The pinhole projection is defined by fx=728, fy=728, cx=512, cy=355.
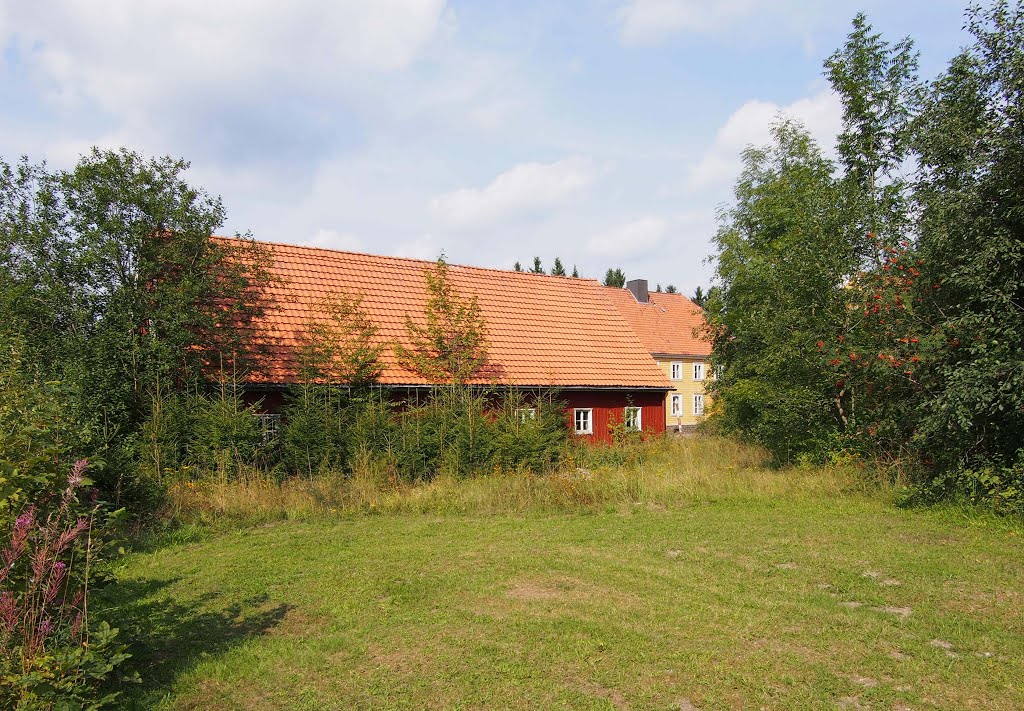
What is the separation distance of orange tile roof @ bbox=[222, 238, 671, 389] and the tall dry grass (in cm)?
419

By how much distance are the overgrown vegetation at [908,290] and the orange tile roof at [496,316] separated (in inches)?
176

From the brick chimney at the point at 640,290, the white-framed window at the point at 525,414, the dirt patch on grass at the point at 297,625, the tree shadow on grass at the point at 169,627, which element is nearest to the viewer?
the tree shadow on grass at the point at 169,627

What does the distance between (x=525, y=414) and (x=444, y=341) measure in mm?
3736

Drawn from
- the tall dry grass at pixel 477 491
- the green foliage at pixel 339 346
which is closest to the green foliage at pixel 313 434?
the tall dry grass at pixel 477 491

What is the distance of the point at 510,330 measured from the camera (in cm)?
2173

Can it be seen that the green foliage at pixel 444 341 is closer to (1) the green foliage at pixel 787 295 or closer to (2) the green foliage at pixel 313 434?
(2) the green foliage at pixel 313 434

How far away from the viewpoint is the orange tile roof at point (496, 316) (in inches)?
715

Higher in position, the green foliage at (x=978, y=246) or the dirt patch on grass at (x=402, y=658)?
the green foliage at (x=978, y=246)

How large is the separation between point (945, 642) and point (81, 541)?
21.4ft

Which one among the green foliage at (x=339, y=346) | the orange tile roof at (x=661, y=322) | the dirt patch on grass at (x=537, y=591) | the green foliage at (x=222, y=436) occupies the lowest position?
the dirt patch on grass at (x=537, y=591)

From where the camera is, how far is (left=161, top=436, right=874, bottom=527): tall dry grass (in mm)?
11578

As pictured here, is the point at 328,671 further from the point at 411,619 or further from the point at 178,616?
the point at 178,616

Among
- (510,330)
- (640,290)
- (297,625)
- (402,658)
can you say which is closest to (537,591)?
(402,658)

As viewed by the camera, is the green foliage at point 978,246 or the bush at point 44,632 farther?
the green foliage at point 978,246
